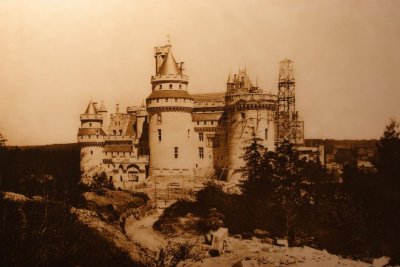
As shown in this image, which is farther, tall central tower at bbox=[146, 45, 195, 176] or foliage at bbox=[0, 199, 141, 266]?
tall central tower at bbox=[146, 45, 195, 176]

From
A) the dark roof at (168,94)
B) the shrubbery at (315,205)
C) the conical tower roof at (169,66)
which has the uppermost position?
the conical tower roof at (169,66)

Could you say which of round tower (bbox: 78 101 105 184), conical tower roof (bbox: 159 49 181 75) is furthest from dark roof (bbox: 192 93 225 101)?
round tower (bbox: 78 101 105 184)

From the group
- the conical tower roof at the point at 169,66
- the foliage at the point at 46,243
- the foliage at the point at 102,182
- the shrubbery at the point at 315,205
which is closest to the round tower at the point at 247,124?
the shrubbery at the point at 315,205

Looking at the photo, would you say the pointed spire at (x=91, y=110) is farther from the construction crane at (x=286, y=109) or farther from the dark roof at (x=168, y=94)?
the construction crane at (x=286, y=109)

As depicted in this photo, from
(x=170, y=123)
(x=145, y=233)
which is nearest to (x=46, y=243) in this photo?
(x=145, y=233)

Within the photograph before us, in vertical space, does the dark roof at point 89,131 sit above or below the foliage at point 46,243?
above

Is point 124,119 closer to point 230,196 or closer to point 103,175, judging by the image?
point 103,175

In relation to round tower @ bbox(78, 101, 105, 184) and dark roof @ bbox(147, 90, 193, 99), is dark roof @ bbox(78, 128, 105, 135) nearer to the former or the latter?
round tower @ bbox(78, 101, 105, 184)
